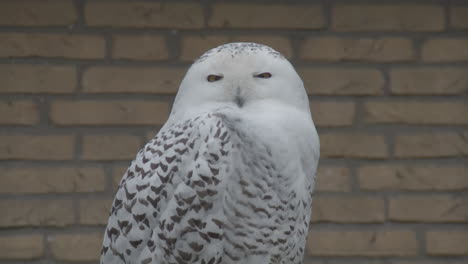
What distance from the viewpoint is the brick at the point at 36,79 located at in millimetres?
2074

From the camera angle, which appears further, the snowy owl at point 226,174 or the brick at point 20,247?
the brick at point 20,247

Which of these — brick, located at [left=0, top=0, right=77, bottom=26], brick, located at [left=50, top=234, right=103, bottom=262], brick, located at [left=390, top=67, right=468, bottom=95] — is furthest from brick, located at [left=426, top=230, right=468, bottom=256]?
brick, located at [left=0, top=0, right=77, bottom=26]

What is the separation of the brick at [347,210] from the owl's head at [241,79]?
0.91 metres

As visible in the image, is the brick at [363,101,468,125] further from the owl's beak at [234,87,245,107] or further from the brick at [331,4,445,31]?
the owl's beak at [234,87,245,107]

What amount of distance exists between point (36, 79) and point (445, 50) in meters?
1.21

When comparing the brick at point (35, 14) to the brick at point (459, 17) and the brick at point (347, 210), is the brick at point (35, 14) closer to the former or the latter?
the brick at point (347, 210)

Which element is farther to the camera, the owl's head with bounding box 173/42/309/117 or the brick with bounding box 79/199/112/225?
the brick with bounding box 79/199/112/225

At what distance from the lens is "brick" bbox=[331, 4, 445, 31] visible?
7.06 ft

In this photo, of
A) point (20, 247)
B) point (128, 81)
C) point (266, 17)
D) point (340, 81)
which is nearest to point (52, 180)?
point (20, 247)

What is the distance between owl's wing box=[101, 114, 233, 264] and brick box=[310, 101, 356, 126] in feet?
3.02

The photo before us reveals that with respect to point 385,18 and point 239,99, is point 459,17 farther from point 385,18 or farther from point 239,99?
point 239,99

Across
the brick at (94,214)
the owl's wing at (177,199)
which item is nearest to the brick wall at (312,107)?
the brick at (94,214)

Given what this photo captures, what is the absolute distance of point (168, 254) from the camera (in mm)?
1216

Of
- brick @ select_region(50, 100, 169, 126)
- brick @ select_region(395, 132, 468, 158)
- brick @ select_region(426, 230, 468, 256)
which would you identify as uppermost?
brick @ select_region(50, 100, 169, 126)
